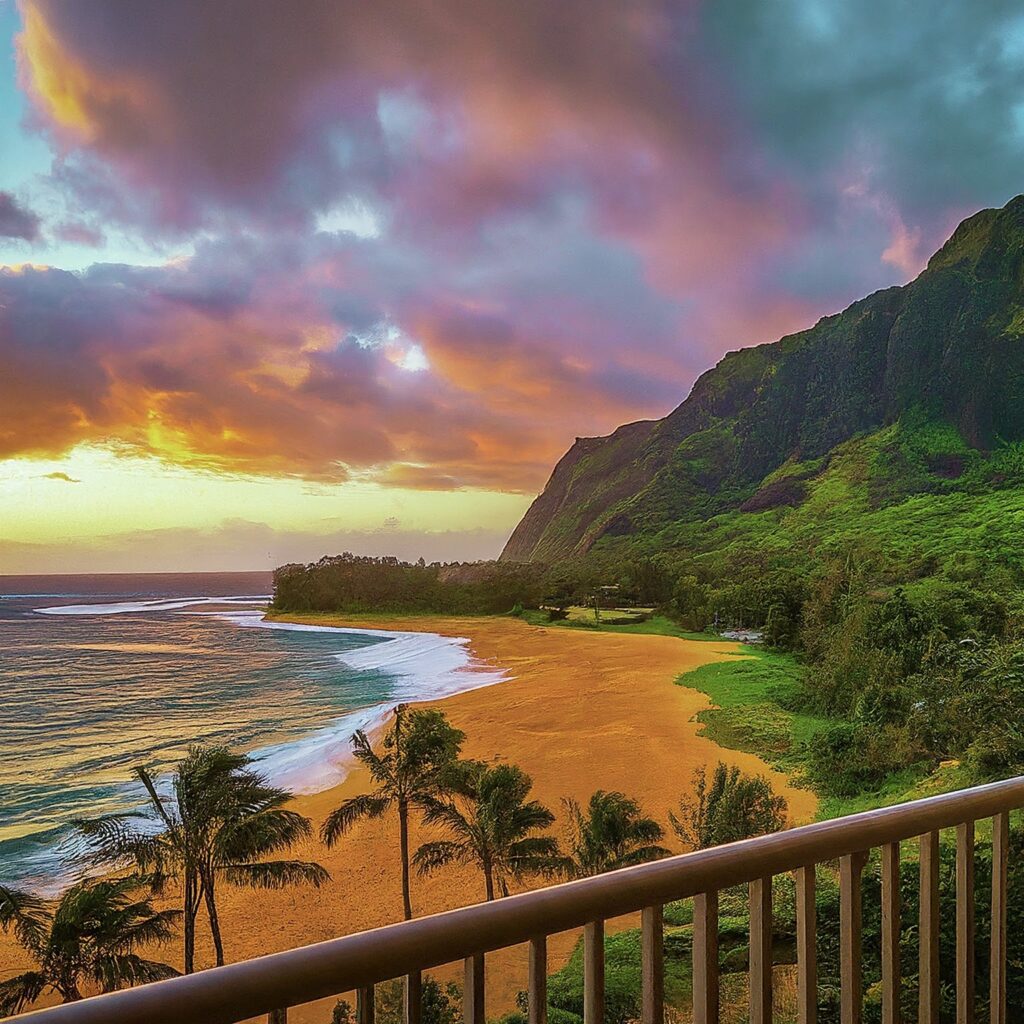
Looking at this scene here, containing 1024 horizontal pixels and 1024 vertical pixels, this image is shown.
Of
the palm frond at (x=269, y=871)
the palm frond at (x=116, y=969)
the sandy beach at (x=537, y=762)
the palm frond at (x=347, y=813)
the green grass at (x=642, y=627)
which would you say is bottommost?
the sandy beach at (x=537, y=762)

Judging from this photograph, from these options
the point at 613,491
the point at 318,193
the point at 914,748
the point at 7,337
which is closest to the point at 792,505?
the point at 613,491

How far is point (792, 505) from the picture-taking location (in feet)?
120

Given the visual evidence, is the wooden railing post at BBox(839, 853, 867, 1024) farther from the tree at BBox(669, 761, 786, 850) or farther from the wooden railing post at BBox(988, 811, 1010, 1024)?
the tree at BBox(669, 761, 786, 850)

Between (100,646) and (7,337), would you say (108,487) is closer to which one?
(7,337)

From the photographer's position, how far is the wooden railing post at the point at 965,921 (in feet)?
2.77

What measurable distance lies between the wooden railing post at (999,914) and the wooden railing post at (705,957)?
0.45 meters

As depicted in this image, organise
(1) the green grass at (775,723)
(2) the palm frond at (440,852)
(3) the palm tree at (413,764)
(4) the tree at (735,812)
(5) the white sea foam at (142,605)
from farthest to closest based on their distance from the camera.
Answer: (5) the white sea foam at (142,605) < (1) the green grass at (775,723) < (4) the tree at (735,812) < (3) the palm tree at (413,764) < (2) the palm frond at (440,852)

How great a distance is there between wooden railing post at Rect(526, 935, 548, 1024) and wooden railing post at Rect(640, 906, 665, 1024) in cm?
8

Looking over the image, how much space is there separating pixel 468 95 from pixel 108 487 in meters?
17.9

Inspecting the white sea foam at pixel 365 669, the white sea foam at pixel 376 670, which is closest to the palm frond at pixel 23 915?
the white sea foam at pixel 376 670

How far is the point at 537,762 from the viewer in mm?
16031

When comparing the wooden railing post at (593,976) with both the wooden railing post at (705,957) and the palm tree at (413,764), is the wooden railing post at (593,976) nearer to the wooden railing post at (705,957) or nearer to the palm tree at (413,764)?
the wooden railing post at (705,957)

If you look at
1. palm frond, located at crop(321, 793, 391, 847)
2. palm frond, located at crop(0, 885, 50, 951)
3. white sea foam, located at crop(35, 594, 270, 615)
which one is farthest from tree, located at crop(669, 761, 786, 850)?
white sea foam, located at crop(35, 594, 270, 615)

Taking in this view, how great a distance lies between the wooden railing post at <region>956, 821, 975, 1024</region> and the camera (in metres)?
0.84
